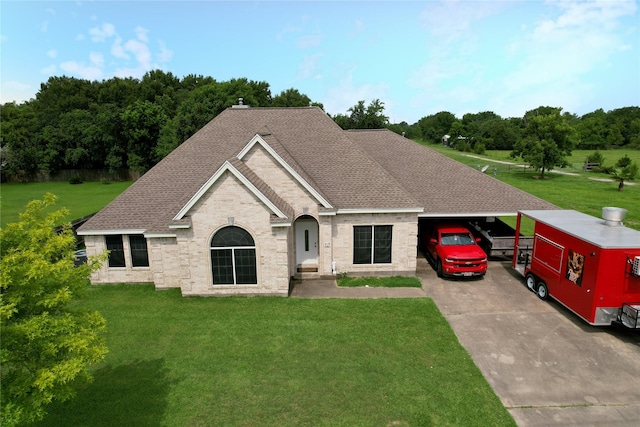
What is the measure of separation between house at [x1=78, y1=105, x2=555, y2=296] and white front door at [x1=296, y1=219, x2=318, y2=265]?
48mm

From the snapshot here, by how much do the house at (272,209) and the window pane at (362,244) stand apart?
0.15ft

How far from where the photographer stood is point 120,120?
62.9 metres

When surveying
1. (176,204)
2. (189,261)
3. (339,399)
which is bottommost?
(339,399)

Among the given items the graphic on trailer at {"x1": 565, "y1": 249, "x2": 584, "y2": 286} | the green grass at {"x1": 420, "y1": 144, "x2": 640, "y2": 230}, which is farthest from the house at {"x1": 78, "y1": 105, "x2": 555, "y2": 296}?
the green grass at {"x1": 420, "y1": 144, "x2": 640, "y2": 230}

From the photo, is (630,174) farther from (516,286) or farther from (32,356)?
(32,356)

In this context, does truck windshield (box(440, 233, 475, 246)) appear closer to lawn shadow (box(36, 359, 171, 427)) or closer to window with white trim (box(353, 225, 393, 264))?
window with white trim (box(353, 225, 393, 264))

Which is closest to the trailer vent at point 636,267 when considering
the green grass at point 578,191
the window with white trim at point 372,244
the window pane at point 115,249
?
the window with white trim at point 372,244

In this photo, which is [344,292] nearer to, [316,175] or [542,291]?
[316,175]

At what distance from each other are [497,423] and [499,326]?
5.15 metres

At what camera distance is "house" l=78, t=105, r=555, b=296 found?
15.5 metres

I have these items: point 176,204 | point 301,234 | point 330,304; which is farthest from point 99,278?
point 330,304

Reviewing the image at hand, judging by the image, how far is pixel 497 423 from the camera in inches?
360

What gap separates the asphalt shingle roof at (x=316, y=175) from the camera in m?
17.5

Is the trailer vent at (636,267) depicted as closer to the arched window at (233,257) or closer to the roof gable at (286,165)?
the roof gable at (286,165)
